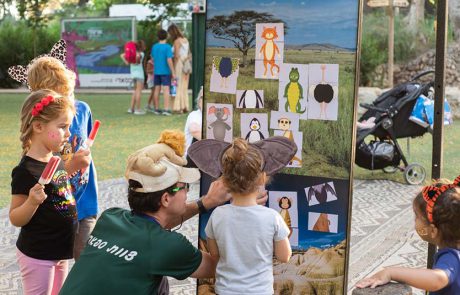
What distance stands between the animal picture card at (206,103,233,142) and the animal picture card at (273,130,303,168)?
25 cm

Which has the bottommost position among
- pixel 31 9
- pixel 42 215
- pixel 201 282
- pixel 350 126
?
pixel 201 282

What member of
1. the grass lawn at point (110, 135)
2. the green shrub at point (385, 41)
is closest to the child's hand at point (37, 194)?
the grass lawn at point (110, 135)

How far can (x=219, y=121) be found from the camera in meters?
3.76

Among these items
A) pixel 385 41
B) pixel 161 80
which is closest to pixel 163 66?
pixel 161 80

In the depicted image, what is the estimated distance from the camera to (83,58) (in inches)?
1040

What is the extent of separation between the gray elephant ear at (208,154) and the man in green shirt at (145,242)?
0.21m

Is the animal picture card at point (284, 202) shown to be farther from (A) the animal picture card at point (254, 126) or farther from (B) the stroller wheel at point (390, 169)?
(B) the stroller wheel at point (390, 169)

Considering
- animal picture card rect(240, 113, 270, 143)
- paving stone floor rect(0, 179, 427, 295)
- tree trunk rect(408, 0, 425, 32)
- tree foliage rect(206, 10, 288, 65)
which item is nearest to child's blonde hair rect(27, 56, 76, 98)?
tree foliage rect(206, 10, 288, 65)

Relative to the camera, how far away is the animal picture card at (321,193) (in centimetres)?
355

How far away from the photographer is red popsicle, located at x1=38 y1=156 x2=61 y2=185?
10.5 feet

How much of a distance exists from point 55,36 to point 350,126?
2787 centimetres

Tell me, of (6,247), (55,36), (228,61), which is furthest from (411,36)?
(228,61)

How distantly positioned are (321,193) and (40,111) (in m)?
1.36

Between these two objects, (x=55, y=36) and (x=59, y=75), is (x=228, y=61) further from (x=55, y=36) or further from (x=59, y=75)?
(x=55, y=36)
